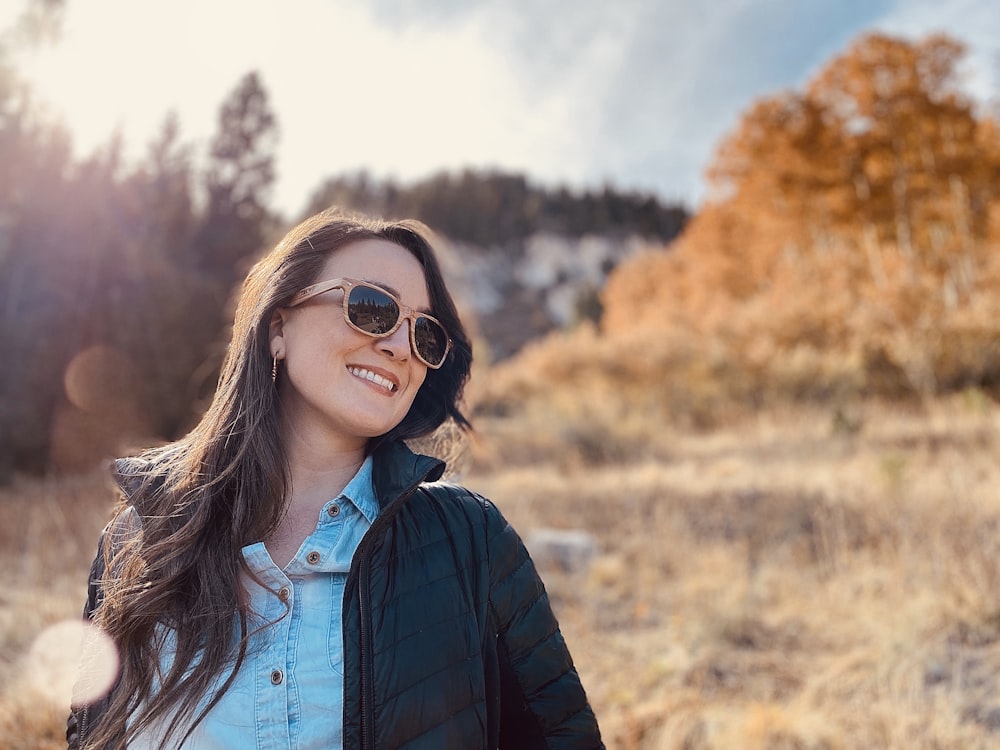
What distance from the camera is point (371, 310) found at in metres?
1.46

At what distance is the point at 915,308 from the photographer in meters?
11.2

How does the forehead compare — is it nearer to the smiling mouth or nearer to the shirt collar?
the smiling mouth

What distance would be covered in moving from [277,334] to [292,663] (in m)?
0.77

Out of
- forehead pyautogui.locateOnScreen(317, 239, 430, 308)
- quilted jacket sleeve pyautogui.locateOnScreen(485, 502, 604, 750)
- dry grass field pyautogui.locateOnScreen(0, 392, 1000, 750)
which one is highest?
forehead pyautogui.locateOnScreen(317, 239, 430, 308)

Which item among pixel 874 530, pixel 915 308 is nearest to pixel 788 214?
pixel 915 308

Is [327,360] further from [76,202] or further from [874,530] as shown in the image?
[76,202]

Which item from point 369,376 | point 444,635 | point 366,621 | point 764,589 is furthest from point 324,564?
point 764,589

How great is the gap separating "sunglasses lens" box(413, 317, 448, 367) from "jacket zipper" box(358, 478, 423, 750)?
0.37 metres

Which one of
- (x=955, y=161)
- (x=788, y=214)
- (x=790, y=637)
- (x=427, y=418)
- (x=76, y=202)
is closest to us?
(x=427, y=418)

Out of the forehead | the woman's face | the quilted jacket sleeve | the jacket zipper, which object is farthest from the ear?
the quilted jacket sleeve

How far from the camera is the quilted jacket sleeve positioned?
54.0 inches

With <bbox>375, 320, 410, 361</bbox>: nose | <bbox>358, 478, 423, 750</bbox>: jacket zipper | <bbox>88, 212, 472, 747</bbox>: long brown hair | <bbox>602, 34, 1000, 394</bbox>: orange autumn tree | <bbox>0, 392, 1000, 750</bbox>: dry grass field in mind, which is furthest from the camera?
<bbox>602, 34, 1000, 394</bbox>: orange autumn tree

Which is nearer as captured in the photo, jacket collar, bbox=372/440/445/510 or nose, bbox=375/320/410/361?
jacket collar, bbox=372/440/445/510

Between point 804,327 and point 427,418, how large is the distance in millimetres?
13313
